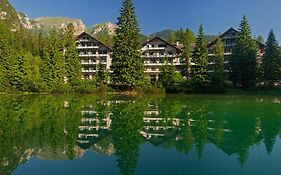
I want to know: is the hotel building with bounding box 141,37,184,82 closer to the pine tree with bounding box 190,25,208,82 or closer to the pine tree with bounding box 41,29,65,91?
the pine tree with bounding box 190,25,208,82

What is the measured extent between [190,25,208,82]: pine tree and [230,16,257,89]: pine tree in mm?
7153

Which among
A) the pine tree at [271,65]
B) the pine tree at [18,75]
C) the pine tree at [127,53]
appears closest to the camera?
the pine tree at [127,53]

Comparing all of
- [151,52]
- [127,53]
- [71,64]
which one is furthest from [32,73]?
[151,52]

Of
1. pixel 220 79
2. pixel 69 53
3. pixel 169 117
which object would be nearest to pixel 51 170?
pixel 169 117

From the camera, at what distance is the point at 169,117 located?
77.4 ft

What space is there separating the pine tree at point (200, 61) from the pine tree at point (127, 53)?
9.27m

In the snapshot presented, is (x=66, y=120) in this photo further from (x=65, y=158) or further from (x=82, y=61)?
(x=82, y=61)

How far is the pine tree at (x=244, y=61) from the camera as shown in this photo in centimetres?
6234

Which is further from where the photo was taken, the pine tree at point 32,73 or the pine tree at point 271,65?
the pine tree at point 271,65

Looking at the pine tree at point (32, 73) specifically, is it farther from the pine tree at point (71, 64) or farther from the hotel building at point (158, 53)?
the hotel building at point (158, 53)

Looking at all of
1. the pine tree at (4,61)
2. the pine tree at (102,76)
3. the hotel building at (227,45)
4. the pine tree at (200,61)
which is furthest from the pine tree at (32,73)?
the hotel building at (227,45)

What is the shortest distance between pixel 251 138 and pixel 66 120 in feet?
36.1

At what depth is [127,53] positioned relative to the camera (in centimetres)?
5984

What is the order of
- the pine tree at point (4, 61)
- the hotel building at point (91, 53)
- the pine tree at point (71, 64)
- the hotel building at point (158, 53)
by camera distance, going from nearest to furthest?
the pine tree at point (4, 61) < the pine tree at point (71, 64) < the hotel building at point (158, 53) < the hotel building at point (91, 53)
